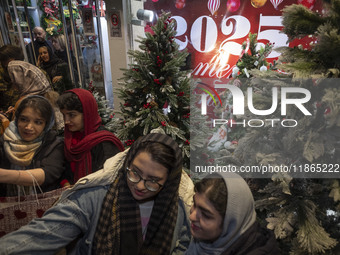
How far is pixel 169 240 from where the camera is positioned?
1327 millimetres

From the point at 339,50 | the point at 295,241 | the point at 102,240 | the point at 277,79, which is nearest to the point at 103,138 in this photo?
the point at 102,240

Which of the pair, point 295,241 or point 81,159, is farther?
point 81,159

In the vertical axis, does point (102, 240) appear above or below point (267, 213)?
above

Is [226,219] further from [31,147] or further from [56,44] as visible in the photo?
[56,44]

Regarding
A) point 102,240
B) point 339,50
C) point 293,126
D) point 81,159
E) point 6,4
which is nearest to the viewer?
point 102,240

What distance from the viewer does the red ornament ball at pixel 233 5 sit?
511 centimetres

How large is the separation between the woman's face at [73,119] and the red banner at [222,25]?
3.88 meters

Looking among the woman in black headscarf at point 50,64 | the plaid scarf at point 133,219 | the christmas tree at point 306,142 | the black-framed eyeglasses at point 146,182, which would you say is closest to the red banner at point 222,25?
the woman in black headscarf at point 50,64

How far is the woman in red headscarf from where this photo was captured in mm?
1980

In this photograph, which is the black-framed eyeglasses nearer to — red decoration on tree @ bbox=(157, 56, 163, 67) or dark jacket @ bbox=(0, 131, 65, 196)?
dark jacket @ bbox=(0, 131, 65, 196)

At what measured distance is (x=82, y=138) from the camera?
210 cm

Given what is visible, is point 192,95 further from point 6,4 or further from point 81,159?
point 6,4

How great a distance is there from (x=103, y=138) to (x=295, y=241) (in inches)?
61.9

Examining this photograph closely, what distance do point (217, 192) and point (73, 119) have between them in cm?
143
